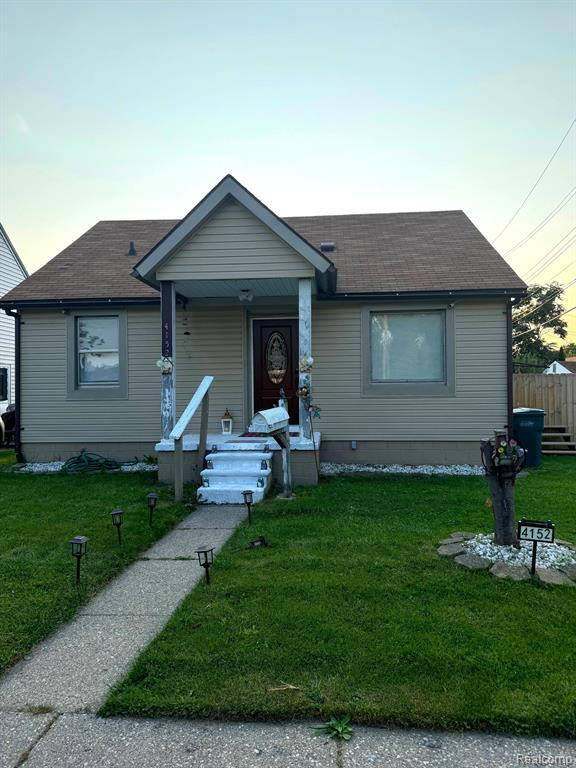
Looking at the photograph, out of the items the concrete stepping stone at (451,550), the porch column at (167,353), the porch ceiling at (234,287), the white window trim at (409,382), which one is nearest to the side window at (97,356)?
the porch ceiling at (234,287)

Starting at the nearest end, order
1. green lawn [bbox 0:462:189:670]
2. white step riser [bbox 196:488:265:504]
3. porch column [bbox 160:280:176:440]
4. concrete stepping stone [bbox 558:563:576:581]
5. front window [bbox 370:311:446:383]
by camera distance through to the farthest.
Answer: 1. green lawn [bbox 0:462:189:670]
2. concrete stepping stone [bbox 558:563:576:581]
3. white step riser [bbox 196:488:265:504]
4. porch column [bbox 160:280:176:440]
5. front window [bbox 370:311:446:383]

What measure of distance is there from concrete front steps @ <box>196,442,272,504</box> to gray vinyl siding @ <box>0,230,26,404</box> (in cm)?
1336

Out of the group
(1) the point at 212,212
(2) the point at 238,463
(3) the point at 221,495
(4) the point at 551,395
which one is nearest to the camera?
(3) the point at 221,495

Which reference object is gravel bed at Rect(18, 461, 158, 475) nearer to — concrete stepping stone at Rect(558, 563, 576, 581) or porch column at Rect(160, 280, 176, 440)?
porch column at Rect(160, 280, 176, 440)

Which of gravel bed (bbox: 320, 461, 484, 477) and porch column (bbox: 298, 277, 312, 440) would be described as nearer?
porch column (bbox: 298, 277, 312, 440)

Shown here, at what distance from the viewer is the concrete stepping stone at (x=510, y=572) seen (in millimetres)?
3826

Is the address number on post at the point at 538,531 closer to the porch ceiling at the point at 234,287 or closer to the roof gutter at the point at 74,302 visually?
the porch ceiling at the point at 234,287

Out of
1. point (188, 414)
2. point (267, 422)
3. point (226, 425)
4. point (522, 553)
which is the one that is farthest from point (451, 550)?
point (226, 425)

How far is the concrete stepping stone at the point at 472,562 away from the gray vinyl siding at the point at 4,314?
17.5 metres

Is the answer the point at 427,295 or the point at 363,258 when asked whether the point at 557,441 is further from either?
the point at 363,258

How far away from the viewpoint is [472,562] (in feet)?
13.5

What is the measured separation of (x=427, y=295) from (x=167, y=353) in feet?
15.4

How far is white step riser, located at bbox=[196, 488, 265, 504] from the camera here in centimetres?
686

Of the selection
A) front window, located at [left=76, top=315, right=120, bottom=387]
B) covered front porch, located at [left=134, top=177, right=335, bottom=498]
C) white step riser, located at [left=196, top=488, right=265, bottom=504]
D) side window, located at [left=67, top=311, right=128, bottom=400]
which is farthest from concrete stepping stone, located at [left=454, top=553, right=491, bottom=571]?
front window, located at [left=76, top=315, right=120, bottom=387]
